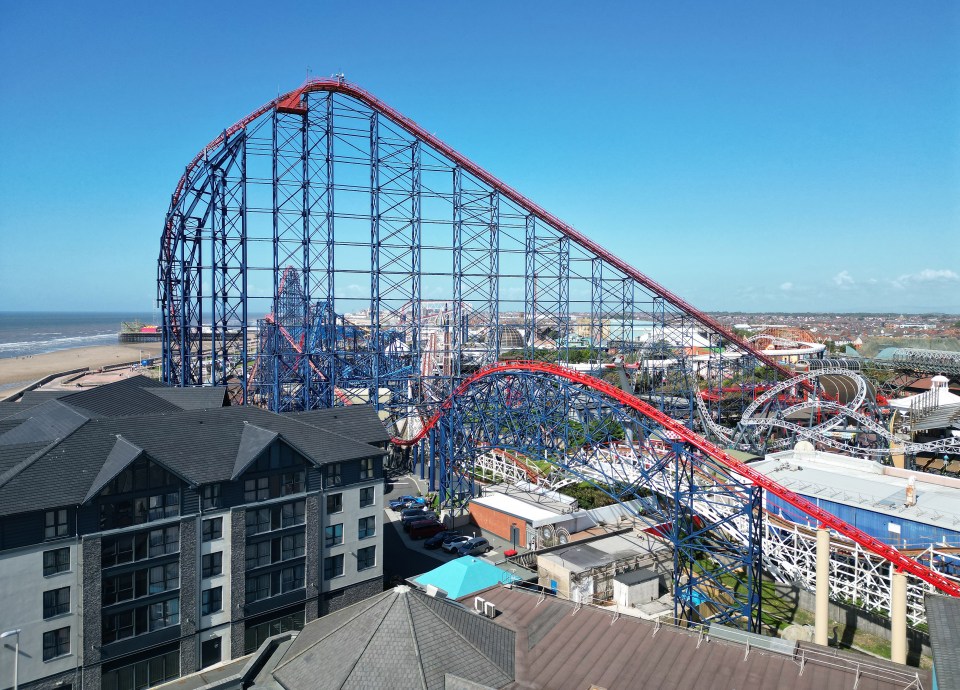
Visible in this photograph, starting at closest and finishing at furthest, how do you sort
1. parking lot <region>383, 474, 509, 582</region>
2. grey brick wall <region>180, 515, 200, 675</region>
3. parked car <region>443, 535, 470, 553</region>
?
1. grey brick wall <region>180, 515, 200, 675</region>
2. parking lot <region>383, 474, 509, 582</region>
3. parked car <region>443, 535, 470, 553</region>

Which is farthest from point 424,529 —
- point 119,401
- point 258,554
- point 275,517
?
point 119,401

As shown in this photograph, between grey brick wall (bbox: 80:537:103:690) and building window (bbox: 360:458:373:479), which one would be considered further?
building window (bbox: 360:458:373:479)

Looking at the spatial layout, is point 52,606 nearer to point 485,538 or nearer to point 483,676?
point 483,676

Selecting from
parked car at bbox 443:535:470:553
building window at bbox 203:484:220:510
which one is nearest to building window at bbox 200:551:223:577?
building window at bbox 203:484:220:510

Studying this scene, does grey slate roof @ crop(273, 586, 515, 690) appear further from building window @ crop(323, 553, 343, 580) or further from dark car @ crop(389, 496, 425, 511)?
dark car @ crop(389, 496, 425, 511)

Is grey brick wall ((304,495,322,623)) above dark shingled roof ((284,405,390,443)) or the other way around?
the other way around

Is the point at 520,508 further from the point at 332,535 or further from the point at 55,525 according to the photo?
the point at 55,525

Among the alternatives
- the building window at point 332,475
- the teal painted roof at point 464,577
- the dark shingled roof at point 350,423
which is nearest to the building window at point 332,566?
the building window at point 332,475


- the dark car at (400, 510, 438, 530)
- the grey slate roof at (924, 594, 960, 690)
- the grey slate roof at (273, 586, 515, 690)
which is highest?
the grey slate roof at (924, 594, 960, 690)
